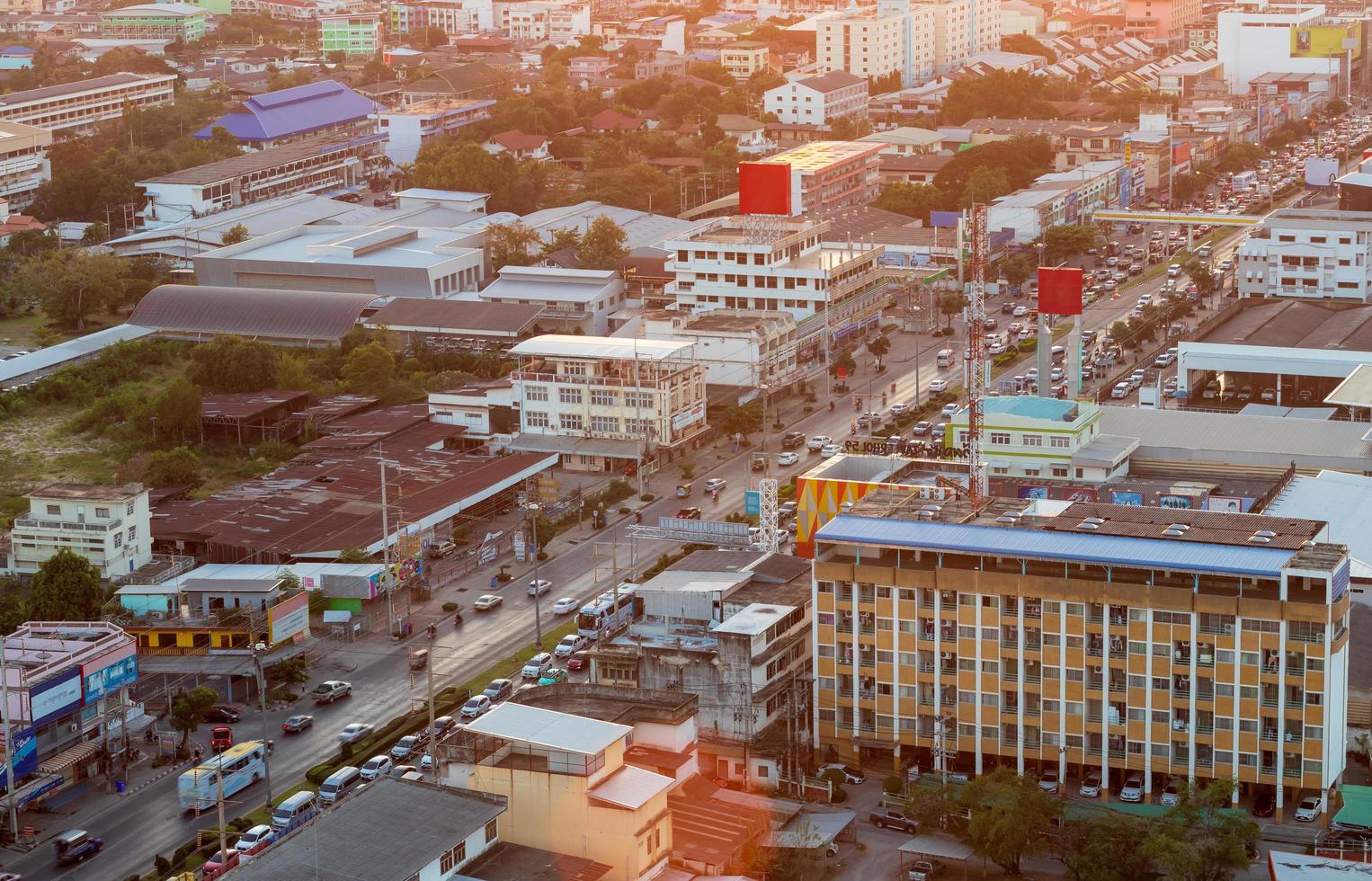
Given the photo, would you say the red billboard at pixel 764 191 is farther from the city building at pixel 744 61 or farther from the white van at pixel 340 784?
the city building at pixel 744 61

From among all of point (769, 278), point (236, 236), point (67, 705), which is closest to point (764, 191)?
point (769, 278)

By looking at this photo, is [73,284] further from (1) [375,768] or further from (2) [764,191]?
(1) [375,768]

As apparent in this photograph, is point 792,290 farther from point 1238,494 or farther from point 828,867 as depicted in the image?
point 828,867

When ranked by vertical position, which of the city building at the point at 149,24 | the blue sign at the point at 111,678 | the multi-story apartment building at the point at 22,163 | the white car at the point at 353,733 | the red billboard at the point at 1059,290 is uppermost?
the city building at the point at 149,24

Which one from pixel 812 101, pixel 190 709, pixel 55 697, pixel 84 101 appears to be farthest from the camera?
pixel 812 101

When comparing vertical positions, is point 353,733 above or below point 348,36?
below

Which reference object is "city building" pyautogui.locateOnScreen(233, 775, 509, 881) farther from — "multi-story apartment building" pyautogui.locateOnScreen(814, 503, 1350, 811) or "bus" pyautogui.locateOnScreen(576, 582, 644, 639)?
"bus" pyautogui.locateOnScreen(576, 582, 644, 639)

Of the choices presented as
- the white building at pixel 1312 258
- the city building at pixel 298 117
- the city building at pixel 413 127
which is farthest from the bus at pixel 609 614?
the city building at pixel 413 127

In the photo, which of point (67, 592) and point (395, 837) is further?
point (67, 592)
